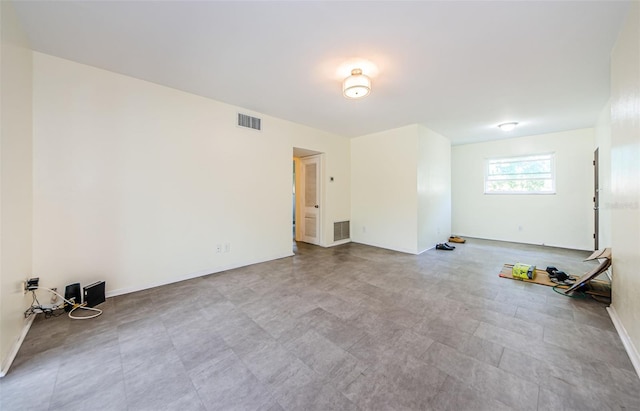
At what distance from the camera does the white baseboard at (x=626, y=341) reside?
1587 millimetres

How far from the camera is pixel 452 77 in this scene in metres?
2.72

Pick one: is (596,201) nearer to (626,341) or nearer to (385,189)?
(385,189)

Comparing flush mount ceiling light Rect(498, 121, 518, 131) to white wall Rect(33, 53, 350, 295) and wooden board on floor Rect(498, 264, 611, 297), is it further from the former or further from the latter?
white wall Rect(33, 53, 350, 295)

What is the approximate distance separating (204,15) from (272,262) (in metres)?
3.41

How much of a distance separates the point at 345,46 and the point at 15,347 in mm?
3723

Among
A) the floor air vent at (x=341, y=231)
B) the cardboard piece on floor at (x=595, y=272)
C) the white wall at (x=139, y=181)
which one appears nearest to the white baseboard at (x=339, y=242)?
the floor air vent at (x=341, y=231)

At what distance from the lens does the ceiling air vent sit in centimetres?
373

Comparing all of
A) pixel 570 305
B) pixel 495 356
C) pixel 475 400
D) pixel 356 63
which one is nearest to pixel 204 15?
pixel 356 63

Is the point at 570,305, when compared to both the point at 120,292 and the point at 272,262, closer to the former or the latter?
the point at 272,262

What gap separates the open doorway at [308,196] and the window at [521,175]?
4.58 metres

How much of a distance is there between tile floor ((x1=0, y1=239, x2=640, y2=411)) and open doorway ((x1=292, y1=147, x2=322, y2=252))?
256cm

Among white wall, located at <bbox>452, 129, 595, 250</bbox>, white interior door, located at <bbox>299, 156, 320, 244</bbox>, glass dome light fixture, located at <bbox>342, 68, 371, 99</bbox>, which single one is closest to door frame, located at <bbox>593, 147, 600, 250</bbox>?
white wall, located at <bbox>452, 129, 595, 250</bbox>

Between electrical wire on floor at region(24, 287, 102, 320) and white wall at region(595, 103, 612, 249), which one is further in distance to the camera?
white wall at region(595, 103, 612, 249)

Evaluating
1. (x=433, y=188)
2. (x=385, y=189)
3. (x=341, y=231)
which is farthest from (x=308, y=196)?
(x=433, y=188)
